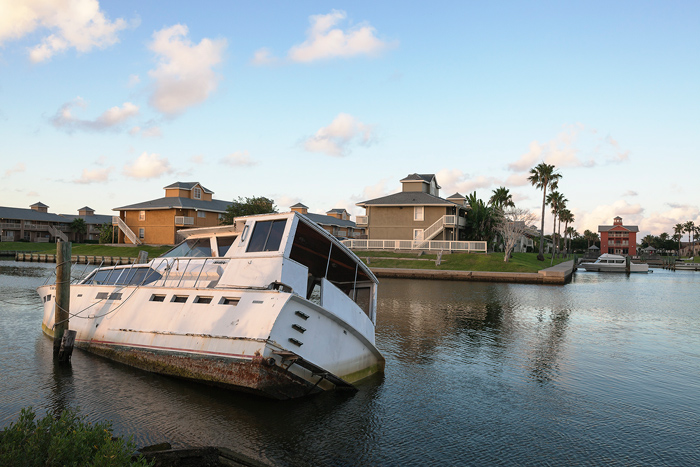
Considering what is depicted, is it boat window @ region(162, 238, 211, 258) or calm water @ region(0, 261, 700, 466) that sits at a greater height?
boat window @ region(162, 238, 211, 258)

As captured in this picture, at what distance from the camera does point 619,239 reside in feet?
468

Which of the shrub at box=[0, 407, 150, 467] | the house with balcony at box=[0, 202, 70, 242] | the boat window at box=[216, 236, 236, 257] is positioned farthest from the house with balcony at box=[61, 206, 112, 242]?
the shrub at box=[0, 407, 150, 467]

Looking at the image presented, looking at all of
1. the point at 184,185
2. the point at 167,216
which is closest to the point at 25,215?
the point at 184,185

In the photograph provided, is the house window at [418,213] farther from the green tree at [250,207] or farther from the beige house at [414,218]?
the green tree at [250,207]

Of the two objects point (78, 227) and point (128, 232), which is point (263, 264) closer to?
point (128, 232)

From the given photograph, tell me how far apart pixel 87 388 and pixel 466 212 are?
2393 inches

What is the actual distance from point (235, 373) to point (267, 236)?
11.4 feet

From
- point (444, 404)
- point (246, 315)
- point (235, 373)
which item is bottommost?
point (444, 404)

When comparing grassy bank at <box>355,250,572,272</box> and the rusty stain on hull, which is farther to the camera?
grassy bank at <box>355,250,572,272</box>

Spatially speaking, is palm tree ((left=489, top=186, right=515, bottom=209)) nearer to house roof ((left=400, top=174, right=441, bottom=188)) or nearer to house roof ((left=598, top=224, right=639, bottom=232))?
house roof ((left=400, top=174, right=441, bottom=188))

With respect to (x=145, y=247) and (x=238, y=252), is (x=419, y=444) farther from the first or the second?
(x=145, y=247)

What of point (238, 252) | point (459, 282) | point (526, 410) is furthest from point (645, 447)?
point (459, 282)

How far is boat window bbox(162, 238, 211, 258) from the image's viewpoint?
49.5ft

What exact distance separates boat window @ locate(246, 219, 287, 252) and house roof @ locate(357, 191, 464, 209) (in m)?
50.5
